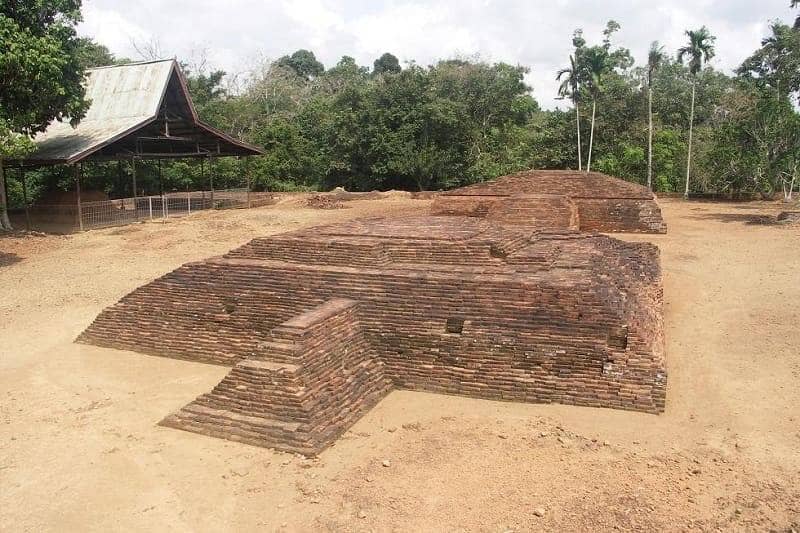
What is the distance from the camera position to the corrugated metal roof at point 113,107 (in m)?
19.9

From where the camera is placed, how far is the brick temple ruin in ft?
22.0

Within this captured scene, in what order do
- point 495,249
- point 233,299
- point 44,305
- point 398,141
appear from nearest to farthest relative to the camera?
point 233,299
point 495,249
point 44,305
point 398,141

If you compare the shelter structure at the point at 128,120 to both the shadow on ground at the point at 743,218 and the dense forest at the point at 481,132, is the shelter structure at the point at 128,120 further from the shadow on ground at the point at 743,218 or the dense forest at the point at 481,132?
the shadow on ground at the point at 743,218

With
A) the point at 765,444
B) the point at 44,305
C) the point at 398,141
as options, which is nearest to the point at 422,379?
the point at 765,444

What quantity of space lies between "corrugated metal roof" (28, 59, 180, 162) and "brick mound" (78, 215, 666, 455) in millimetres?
12212

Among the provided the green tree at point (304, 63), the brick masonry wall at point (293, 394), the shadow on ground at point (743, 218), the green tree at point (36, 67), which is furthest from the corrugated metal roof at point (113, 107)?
the green tree at point (304, 63)

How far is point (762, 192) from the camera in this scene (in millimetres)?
26578

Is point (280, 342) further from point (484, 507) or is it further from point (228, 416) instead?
point (484, 507)

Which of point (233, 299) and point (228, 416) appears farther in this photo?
point (233, 299)

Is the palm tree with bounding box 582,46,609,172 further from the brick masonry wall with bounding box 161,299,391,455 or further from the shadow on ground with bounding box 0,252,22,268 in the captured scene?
the brick masonry wall with bounding box 161,299,391,455

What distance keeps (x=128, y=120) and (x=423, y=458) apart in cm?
1823

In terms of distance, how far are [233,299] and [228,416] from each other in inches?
105

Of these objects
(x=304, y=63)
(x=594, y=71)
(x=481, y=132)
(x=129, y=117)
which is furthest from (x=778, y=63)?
(x=304, y=63)

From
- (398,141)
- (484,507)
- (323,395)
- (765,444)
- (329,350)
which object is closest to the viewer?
(484,507)
